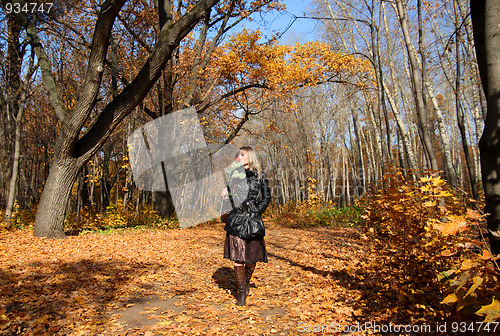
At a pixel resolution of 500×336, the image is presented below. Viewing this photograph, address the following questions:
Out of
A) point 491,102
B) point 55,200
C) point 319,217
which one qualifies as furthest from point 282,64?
point 491,102

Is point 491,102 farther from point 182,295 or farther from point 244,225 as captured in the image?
point 182,295

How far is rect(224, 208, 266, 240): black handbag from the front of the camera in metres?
3.82

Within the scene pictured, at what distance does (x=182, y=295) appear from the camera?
420 cm

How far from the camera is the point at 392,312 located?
10.3 ft

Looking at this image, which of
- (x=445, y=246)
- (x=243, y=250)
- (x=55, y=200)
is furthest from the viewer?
(x=55, y=200)

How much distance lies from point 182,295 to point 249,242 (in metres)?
1.34

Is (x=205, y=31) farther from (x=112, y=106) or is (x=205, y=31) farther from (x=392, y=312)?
(x=392, y=312)

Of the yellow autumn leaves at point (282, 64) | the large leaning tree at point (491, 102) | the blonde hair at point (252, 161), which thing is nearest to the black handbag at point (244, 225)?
the blonde hair at point (252, 161)

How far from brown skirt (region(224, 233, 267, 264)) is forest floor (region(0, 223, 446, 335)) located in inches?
25.0

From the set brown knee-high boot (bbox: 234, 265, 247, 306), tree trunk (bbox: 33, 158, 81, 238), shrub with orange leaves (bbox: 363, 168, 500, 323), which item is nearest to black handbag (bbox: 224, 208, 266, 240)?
brown knee-high boot (bbox: 234, 265, 247, 306)

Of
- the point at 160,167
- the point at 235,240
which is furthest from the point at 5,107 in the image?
the point at 235,240

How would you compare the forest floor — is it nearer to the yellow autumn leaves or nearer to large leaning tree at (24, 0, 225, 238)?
large leaning tree at (24, 0, 225, 238)

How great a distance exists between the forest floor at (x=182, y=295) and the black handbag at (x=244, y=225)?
0.96m

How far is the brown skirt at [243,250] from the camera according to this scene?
12.5ft
